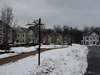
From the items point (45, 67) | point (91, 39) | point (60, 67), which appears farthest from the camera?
point (91, 39)

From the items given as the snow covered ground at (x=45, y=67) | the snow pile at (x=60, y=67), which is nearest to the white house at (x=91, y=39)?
the snow pile at (x=60, y=67)

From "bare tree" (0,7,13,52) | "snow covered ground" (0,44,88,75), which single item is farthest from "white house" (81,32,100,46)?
"snow covered ground" (0,44,88,75)

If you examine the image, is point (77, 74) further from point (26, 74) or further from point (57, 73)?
point (26, 74)

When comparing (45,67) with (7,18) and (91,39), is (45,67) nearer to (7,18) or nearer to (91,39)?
(7,18)

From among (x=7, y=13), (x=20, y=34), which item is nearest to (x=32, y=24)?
→ (x=7, y=13)

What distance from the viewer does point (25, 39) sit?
7919cm

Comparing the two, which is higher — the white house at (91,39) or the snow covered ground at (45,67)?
the white house at (91,39)

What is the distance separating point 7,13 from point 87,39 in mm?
75683

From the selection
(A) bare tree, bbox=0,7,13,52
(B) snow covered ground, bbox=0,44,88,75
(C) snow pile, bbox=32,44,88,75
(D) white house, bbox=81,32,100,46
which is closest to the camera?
(B) snow covered ground, bbox=0,44,88,75

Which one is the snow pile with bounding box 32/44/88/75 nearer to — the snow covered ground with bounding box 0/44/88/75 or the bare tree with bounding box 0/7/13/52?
the snow covered ground with bounding box 0/44/88/75

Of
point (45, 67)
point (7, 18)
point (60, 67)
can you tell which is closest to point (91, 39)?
point (7, 18)

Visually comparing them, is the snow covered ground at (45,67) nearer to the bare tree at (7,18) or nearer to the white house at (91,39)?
the bare tree at (7,18)

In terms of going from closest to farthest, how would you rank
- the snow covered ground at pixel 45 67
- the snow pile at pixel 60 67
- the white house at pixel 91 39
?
the snow covered ground at pixel 45 67, the snow pile at pixel 60 67, the white house at pixel 91 39

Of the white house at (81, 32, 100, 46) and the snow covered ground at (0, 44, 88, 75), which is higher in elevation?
the white house at (81, 32, 100, 46)
